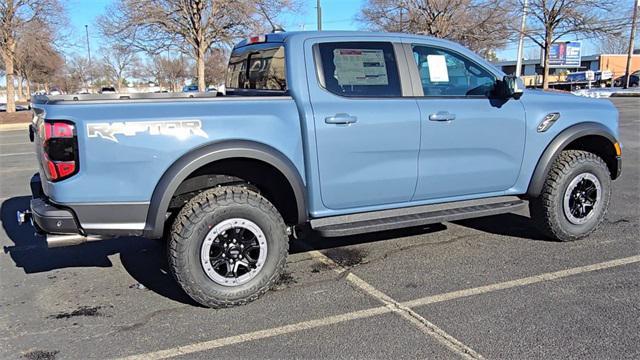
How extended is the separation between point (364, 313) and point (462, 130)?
5.78 ft

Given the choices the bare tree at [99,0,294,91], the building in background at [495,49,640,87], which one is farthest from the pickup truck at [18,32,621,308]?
the building in background at [495,49,640,87]

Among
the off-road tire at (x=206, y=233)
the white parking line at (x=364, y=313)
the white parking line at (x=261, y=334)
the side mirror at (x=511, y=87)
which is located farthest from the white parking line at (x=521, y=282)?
the side mirror at (x=511, y=87)

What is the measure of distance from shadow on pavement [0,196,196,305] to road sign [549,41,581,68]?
56446 millimetres

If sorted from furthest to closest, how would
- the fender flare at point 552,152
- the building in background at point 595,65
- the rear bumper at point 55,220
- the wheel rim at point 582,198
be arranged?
the building in background at point 595,65, the wheel rim at point 582,198, the fender flare at point 552,152, the rear bumper at point 55,220

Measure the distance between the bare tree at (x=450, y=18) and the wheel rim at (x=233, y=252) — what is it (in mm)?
25263

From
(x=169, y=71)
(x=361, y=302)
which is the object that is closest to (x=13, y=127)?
(x=361, y=302)

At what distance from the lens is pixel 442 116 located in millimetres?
4355

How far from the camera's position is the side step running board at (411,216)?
4.11 m

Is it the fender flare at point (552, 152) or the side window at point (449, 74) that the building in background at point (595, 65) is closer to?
the fender flare at point (552, 152)

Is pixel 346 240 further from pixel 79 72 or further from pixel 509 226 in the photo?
pixel 79 72

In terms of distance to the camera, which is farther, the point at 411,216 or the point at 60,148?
the point at 411,216

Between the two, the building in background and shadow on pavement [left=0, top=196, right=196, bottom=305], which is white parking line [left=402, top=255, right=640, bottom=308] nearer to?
shadow on pavement [left=0, top=196, right=196, bottom=305]

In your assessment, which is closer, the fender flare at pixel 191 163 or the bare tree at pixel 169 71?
the fender flare at pixel 191 163

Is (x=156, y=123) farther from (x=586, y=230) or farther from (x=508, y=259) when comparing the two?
(x=586, y=230)
